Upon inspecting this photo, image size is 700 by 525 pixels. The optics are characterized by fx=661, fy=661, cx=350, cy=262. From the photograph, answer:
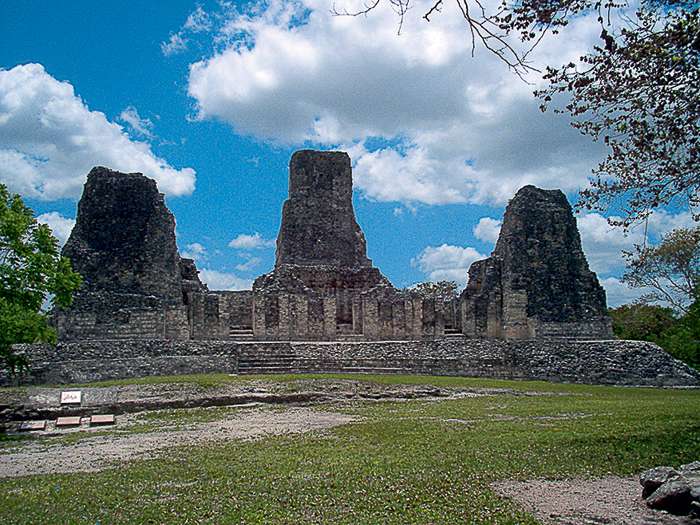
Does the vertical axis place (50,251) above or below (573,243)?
below

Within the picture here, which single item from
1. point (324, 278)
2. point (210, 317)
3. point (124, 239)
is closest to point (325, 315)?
point (210, 317)

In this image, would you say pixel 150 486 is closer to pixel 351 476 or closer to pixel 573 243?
pixel 351 476

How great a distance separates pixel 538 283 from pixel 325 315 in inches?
365

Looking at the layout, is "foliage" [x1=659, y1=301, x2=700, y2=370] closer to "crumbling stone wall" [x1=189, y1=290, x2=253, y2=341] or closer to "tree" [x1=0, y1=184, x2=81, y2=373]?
"crumbling stone wall" [x1=189, y1=290, x2=253, y2=341]

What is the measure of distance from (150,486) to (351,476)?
237cm

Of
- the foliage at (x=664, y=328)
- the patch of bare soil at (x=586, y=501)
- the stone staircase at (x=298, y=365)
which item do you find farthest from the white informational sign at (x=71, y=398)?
the foliage at (x=664, y=328)

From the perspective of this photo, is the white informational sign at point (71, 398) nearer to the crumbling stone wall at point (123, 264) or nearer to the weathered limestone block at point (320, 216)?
the crumbling stone wall at point (123, 264)

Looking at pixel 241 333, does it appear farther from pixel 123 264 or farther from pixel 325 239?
pixel 325 239

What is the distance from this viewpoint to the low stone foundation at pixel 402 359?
21.9 meters

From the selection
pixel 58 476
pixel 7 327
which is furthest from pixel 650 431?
pixel 7 327

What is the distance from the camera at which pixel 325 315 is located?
2878 centimetres

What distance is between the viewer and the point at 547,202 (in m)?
29.5

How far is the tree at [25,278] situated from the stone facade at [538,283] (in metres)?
19.2

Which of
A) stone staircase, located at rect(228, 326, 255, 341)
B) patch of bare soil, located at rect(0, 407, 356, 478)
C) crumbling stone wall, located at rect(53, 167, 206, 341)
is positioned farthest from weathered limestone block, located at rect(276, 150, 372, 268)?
patch of bare soil, located at rect(0, 407, 356, 478)
